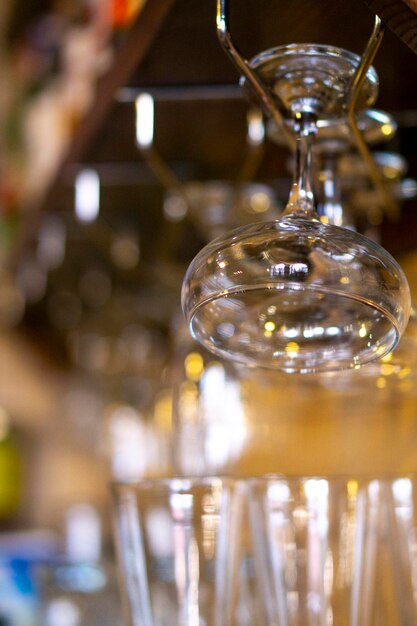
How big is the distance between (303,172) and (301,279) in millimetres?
120

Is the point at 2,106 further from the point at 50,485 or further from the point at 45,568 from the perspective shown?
the point at 45,568

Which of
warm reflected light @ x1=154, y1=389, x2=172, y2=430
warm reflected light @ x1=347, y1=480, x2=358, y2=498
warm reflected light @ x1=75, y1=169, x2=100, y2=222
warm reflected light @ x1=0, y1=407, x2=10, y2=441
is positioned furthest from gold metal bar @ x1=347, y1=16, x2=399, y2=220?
warm reflected light @ x1=0, y1=407, x2=10, y2=441

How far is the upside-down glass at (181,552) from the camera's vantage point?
582mm

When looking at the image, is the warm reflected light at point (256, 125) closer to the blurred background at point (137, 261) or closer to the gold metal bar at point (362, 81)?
the blurred background at point (137, 261)

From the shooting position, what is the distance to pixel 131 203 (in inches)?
46.5

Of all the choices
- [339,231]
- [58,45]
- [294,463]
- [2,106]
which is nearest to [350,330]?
[339,231]

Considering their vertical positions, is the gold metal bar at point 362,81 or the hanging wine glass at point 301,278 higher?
the gold metal bar at point 362,81

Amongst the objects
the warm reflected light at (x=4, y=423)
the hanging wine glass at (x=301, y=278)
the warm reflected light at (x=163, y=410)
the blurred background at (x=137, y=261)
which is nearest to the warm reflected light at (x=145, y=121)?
the blurred background at (x=137, y=261)

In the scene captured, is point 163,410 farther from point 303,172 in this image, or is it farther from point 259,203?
point 303,172

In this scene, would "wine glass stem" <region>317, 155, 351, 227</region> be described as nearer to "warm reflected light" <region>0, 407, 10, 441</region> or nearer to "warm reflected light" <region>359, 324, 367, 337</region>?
"warm reflected light" <region>359, 324, 367, 337</region>

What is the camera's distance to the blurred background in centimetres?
72

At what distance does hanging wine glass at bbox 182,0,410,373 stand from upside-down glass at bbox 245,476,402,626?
0.08 meters

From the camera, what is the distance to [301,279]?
464 millimetres

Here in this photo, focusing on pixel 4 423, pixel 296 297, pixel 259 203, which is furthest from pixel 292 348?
pixel 4 423
